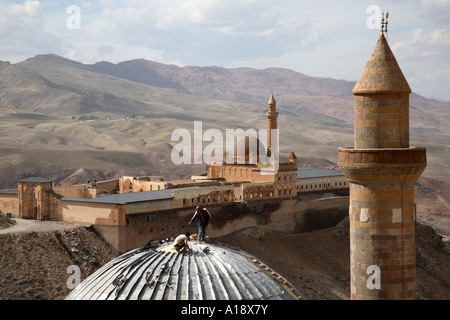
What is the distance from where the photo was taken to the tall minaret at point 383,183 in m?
14.9

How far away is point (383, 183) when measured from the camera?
15.3m

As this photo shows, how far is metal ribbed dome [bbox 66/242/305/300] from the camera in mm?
11930

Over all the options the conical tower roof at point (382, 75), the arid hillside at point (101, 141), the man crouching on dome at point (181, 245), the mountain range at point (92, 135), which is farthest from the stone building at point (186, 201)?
the mountain range at point (92, 135)

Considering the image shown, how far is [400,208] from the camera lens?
15188 millimetres

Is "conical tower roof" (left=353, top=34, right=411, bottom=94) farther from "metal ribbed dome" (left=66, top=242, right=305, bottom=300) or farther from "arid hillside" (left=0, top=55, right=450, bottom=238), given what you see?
"arid hillside" (left=0, top=55, right=450, bottom=238)

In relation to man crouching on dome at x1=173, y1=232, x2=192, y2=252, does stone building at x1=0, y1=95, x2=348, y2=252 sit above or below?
below

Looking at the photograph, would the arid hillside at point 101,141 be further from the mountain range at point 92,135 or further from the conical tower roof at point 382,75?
the conical tower roof at point 382,75

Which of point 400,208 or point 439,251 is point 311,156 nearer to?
point 439,251

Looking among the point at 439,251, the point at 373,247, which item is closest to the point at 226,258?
the point at 373,247

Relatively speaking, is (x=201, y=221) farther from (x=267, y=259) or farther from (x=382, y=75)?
(x=267, y=259)

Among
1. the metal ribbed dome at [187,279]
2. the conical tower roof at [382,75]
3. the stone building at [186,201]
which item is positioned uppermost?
the conical tower roof at [382,75]

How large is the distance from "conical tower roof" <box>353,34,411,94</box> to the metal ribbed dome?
15.0 feet

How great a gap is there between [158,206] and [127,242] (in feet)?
8.78

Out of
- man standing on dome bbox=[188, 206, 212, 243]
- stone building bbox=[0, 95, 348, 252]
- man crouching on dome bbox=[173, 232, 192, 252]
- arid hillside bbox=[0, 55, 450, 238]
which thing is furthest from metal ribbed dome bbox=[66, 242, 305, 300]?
arid hillside bbox=[0, 55, 450, 238]
